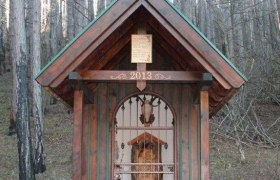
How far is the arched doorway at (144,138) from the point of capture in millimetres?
6746

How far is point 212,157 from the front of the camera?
1414 centimetres

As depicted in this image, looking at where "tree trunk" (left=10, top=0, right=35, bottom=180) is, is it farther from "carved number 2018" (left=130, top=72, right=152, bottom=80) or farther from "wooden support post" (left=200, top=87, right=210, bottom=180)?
"wooden support post" (left=200, top=87, right=210, bottom=180)

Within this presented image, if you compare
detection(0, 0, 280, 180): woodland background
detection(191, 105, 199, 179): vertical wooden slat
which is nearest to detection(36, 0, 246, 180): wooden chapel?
detection(191, 105, 199, 179): vertical wooden slat

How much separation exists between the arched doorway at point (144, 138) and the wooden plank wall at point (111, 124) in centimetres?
20

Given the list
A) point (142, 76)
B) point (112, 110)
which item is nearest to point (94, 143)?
point (112, 110)

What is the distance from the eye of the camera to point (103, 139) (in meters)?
6.46

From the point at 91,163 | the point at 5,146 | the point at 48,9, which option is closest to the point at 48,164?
the point at 5,146

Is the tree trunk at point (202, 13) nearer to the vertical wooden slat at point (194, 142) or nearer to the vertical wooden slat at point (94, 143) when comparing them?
the vertical wooden slat at point (194, 142)

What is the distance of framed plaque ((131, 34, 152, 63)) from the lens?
5668 millimetres

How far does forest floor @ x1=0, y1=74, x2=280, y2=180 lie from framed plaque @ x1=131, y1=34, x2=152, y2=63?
6954mm

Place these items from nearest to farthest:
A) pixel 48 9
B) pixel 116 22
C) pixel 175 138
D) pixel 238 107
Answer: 1. pixel 116 22
2. pixel 175 138
3. pixel 238 107
4. pixel 48 9

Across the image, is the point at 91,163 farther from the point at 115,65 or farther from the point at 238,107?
the point at 238,107

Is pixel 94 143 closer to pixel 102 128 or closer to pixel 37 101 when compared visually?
pixel 102 128

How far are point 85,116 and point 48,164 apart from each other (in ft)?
26.0
